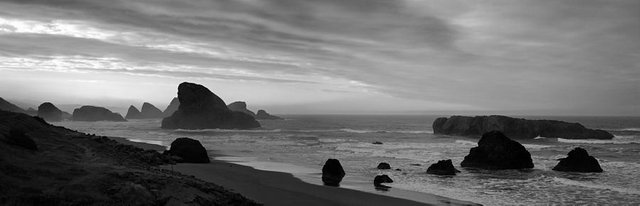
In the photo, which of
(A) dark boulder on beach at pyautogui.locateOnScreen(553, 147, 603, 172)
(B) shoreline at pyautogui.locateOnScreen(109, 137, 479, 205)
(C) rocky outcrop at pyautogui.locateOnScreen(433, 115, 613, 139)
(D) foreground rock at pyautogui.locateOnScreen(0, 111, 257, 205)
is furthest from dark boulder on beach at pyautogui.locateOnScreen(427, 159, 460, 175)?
(C) rocky outcrop at pyautogui.locateOnScreen(433, 115, 613, 139)

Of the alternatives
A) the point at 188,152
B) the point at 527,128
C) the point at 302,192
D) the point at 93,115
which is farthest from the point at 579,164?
the point at 93,115

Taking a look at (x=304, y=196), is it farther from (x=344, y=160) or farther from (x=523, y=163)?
(x=523, y=163)

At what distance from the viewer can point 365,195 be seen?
1919 centimetres

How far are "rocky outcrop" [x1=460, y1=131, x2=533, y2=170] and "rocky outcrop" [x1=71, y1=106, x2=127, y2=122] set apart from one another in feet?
565

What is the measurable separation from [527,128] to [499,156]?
49.4 meters

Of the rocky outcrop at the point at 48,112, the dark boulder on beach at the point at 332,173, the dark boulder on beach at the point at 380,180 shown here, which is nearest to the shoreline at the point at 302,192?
the dark boulder on beach at the point at 380,180

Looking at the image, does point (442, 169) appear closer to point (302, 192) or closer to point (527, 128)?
point (302, 192)

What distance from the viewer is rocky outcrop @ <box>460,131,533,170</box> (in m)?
31.8

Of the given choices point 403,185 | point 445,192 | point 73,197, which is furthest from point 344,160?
point 73,197

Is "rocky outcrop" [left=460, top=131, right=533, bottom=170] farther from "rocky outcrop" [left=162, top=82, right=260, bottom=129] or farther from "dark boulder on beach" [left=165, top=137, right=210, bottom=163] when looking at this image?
"rocky outcrop" [left=162, top=82, right=260, bottom=129]

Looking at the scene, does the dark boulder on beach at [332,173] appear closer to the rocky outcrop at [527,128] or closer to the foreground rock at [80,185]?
the foreground rock at [80,185]

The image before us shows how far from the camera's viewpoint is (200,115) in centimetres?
11012

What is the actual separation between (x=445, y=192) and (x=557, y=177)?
10.7 metres

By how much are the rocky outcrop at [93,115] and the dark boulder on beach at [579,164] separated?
582 ft
